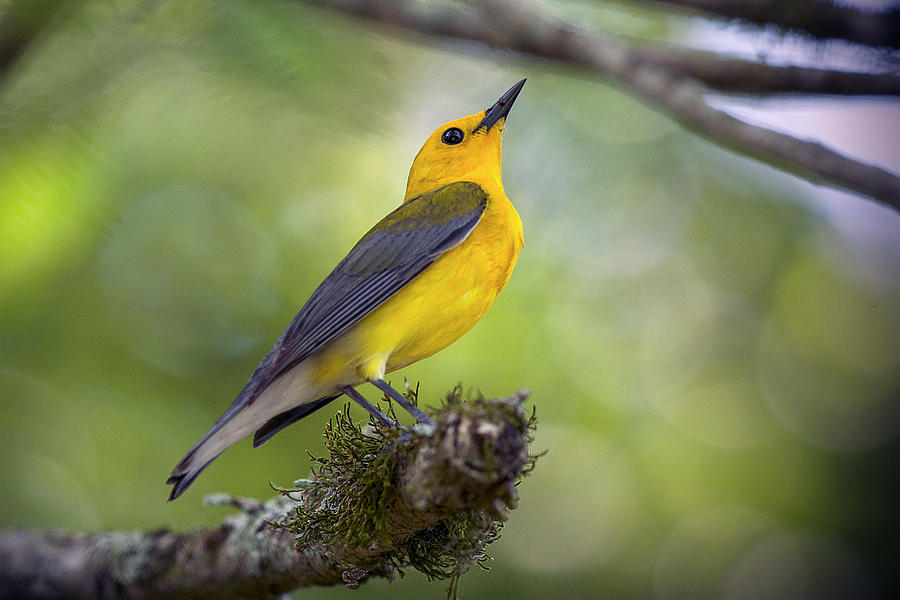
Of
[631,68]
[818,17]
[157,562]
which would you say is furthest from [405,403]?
[818,17]

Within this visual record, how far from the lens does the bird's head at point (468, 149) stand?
4.76 meters

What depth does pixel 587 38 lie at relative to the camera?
3898 mm

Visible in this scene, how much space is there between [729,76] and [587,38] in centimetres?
107

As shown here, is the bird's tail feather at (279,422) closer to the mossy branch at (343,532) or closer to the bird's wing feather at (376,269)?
the bird's wing feather at (376,269)

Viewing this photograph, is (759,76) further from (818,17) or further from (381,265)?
(381,265)

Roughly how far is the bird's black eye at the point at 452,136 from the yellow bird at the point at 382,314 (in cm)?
63

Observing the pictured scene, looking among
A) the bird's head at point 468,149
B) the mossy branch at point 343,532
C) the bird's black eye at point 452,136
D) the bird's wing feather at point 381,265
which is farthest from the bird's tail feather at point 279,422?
the bird's black eye at point 452,136

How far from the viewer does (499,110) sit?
15.3 ft

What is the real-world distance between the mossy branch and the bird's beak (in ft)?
7.28

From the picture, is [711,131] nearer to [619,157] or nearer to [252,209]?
[619,157]

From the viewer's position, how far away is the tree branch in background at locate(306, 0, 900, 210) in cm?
262

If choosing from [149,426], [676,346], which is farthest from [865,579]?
[149,426]

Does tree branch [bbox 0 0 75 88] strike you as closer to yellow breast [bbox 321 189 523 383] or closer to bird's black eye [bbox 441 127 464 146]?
yellow breast [bbox 321 189 523 383]

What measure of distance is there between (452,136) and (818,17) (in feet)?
7.50
